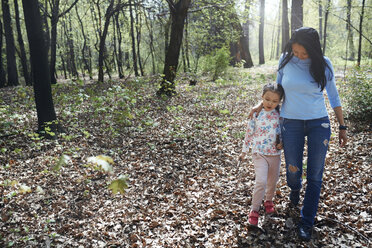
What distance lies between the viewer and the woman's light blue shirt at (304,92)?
2.81 m

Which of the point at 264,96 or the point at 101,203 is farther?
the point at 101,203

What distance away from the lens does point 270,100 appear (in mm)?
3059

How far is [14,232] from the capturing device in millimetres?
3516

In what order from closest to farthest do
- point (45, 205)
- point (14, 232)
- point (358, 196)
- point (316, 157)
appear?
1. point (316, 157)
2. point (14, 232)
3. point (358, 196)
4. point (45, 205)

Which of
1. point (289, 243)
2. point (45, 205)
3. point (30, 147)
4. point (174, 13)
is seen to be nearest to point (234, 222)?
point (289, 243)

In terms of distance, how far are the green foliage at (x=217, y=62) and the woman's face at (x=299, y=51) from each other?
10.4m

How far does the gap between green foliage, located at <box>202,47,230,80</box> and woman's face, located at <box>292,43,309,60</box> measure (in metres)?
10.4

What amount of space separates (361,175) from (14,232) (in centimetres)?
537

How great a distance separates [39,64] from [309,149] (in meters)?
6.25

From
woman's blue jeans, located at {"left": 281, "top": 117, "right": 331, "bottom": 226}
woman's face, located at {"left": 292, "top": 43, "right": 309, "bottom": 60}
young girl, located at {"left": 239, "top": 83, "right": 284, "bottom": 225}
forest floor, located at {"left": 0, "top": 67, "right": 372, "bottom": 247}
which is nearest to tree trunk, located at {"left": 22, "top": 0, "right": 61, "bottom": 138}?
forest floor, located at {"left": 0, "top": 67, "right": 372, "bottom": 247}

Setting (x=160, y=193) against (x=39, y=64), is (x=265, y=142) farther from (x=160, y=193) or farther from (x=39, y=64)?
(x=39, y=64)

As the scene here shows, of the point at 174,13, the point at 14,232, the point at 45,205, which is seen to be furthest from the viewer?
the point at 174,13

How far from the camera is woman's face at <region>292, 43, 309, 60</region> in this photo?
2.77m

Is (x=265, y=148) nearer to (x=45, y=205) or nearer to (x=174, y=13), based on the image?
(x=45, y=205)
